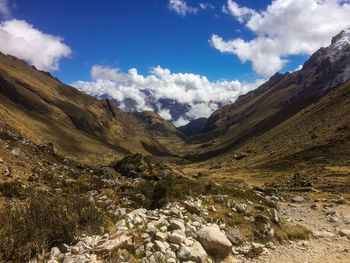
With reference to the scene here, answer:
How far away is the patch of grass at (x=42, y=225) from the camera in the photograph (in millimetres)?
5379

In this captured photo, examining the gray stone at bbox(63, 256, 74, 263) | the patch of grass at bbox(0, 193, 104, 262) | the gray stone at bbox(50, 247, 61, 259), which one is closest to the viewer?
the patch of grass at bbox(0, 193, 104, 262)

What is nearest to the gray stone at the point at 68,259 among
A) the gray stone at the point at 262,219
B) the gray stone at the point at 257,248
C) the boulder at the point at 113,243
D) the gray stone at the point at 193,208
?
the boulder at the point at 113,243

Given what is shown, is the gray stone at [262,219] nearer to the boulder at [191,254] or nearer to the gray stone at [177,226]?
the gray stone at [177,226]

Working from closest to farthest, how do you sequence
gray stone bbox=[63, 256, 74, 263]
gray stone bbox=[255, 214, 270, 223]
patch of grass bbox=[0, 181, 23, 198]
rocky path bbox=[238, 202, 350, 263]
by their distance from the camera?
gray stone bbox=[63, 256, 74, 263], rocky path bbox=[238, 202, 350, 263], patch of grass bbox=[0, 181, 23, 198], gray stone bbox=[255, 214, 270, 223]

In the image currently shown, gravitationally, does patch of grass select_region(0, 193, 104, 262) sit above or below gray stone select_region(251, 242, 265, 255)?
below

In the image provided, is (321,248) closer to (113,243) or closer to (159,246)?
(159,246)

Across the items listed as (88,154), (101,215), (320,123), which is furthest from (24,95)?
(320,123)

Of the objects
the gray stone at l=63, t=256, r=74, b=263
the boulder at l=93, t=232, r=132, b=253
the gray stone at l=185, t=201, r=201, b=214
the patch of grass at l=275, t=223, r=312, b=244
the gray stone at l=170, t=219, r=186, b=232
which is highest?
the patch of grass at l=275, t=223, r=312, b=244

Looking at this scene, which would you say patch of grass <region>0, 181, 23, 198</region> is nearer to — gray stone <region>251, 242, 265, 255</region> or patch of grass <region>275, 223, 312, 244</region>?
gray stone <region>251, 242, 265, 255</region>

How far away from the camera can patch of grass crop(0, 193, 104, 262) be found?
538 centimetres

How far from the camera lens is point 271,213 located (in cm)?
1314

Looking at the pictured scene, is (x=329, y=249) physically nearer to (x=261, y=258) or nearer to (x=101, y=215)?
(x=261, y=258)

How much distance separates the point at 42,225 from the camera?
638cm

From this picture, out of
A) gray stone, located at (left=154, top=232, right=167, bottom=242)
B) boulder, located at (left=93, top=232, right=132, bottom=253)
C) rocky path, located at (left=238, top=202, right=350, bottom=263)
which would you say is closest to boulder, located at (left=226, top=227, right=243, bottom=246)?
rocky path, located at (left=238, top=202, right=350, bottom=263)
